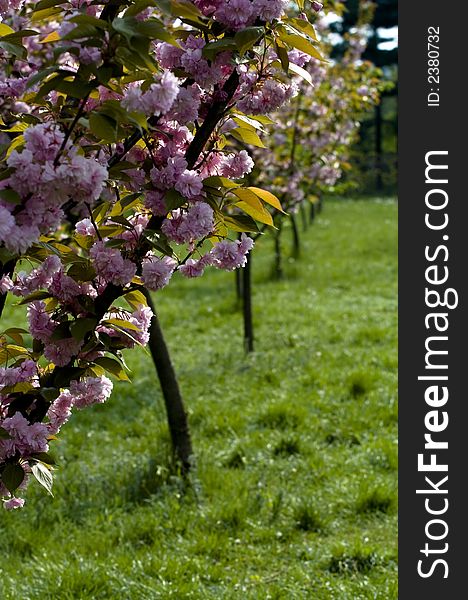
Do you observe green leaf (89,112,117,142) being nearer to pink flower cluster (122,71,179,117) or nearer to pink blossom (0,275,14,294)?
pink flower cluster (122,71,179,117)

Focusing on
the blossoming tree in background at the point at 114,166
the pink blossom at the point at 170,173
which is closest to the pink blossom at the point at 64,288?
the blossoming tree in background at the point at 114,166

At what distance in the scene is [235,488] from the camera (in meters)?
4.50

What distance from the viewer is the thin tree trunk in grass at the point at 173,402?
4.82 metres

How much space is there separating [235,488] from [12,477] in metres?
2.61

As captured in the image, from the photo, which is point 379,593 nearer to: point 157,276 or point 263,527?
point 263,527

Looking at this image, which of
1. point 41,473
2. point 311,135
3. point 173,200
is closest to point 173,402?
point 41,473

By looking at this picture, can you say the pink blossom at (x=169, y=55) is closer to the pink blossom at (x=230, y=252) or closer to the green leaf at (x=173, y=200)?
the green leaf at (x=173, y=200)

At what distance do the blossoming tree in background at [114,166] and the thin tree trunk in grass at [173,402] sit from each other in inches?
102

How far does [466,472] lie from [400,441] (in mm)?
327

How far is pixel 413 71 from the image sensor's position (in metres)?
4.01

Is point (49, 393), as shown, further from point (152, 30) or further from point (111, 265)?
point (152, 30)

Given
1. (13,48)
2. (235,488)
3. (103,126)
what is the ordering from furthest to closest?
(235,488) → (13,48) → (103,126)

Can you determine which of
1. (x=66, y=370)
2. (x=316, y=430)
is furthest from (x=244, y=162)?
(x=316, y=430)

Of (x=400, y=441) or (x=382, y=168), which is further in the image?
(x=382, y=168)
